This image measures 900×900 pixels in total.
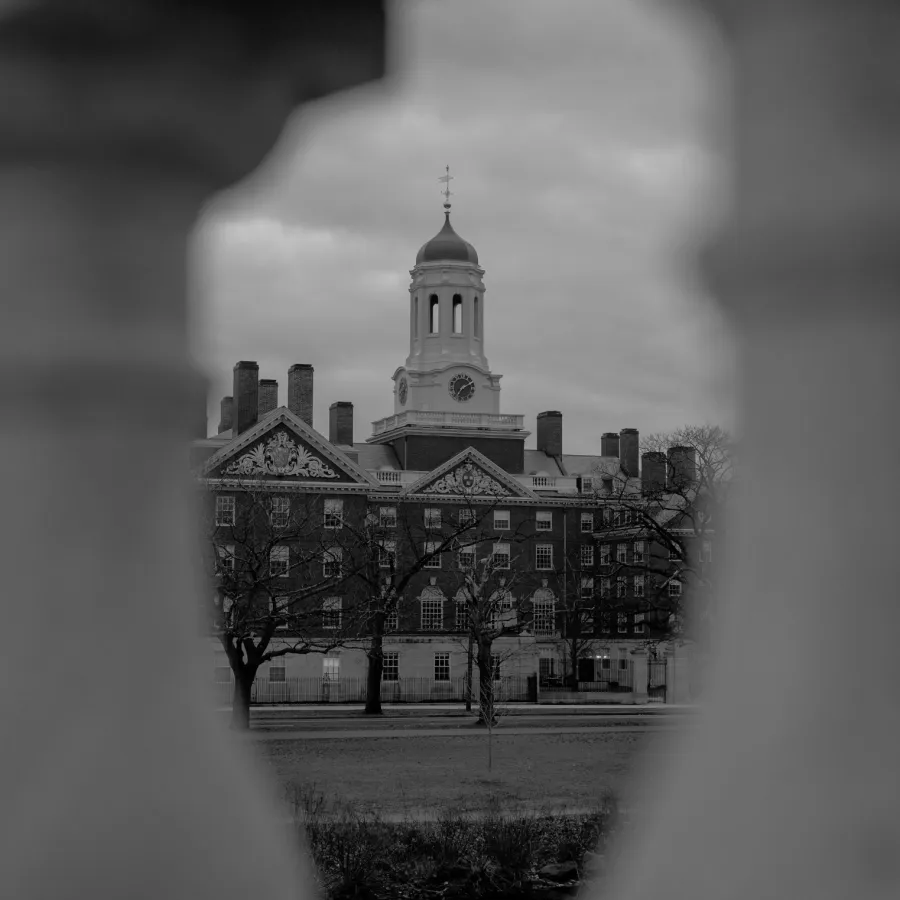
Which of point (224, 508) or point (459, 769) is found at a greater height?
point (224, 508)

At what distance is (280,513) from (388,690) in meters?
21.0

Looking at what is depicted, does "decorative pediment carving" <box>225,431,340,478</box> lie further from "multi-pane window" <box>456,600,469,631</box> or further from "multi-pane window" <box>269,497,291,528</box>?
"multi-pane window" <box>269,497,291,528</box>

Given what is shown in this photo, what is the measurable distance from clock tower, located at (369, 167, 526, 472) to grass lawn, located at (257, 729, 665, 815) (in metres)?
39.6

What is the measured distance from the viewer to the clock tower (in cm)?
7450

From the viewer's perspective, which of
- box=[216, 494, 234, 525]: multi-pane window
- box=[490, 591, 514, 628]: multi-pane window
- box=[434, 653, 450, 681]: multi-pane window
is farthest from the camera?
box=[434, 653, 450, 681]: multi-pane window

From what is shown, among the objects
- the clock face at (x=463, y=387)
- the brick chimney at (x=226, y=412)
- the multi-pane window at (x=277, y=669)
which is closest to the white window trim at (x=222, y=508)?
the multi-pane window at (x=277, y=669)

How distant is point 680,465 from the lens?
48.5m

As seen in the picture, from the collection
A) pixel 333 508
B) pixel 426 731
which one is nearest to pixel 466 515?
pixel 333 508

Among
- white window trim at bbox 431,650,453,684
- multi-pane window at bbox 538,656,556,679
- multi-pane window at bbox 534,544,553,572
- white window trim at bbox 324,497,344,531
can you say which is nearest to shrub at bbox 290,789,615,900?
white window trim at bbox 324,497,344,531

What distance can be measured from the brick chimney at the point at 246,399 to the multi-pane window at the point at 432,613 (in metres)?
11.8

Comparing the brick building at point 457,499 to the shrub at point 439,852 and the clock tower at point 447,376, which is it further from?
the shrub at point 439,852

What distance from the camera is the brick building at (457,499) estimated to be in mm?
61594

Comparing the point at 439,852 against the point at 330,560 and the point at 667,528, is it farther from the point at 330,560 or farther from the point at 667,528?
the point at 667,528

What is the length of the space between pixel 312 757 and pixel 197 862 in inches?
1093
